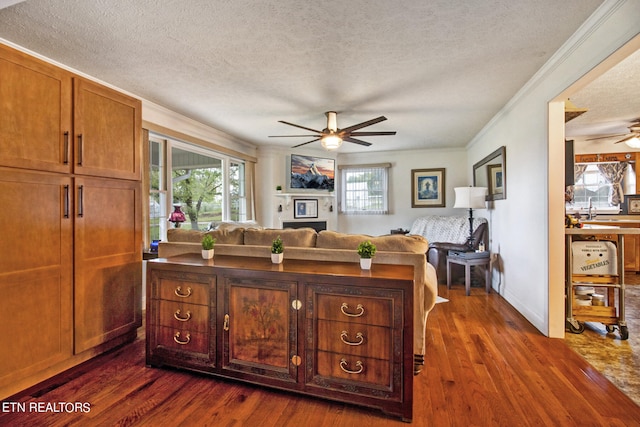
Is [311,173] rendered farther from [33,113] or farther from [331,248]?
[33,113]

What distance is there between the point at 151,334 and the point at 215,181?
3.31 m

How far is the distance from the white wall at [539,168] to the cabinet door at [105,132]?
3501 mm

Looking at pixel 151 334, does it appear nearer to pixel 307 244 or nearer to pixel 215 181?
pixel 307 244

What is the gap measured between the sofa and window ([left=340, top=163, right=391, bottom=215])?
1029mm

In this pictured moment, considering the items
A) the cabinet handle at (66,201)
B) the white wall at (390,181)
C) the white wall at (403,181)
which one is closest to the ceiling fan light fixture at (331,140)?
the white wall at (390,181)

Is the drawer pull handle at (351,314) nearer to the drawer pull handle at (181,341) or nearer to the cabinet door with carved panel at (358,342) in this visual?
the cabinet door with carved panel at (358,342)

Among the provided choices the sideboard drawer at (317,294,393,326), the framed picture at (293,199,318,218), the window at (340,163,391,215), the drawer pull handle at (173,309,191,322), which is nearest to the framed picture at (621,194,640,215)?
the window at (340,163,391,215)

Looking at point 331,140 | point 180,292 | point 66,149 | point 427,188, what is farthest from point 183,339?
point 427,188

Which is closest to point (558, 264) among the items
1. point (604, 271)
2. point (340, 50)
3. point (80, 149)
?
point (604, 271)

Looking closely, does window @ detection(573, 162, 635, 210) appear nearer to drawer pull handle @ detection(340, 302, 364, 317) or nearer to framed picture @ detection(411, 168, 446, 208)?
framed picture @ detection(411, 168, 446, 208)

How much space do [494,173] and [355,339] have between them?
3769mm

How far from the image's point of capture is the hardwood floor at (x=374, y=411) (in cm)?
166

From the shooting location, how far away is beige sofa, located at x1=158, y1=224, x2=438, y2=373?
2.11 meters

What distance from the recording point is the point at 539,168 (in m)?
2.88
